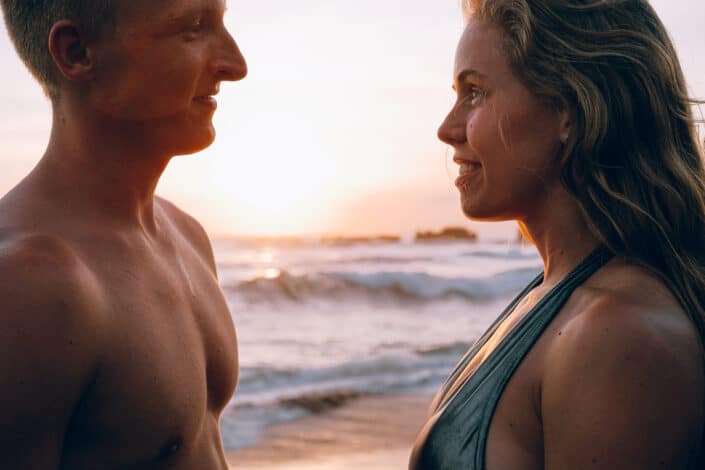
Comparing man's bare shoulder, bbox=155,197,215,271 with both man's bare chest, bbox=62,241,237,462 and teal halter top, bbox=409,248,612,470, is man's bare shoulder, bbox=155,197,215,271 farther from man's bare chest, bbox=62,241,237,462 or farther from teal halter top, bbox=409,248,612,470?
teal halter top, bbox=409,248,612,470

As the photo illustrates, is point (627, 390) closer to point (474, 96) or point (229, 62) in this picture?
point (474, 96)

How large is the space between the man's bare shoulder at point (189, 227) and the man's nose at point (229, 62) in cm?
67

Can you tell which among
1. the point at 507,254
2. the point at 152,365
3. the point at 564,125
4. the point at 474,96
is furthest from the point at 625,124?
the point at 507,254

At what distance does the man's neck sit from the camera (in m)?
2.26

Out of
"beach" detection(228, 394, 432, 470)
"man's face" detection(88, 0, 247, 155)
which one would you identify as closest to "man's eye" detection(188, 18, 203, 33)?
"man's face" detection(88, 0, 247, 155)

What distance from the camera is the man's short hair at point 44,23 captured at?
222 cm

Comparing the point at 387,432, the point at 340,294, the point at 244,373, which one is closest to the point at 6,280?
the point at 387,432

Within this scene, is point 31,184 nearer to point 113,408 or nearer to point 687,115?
point 113,408

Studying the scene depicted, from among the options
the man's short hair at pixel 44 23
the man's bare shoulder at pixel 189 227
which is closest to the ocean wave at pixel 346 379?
the man's bare shoulder at pixel 189 227

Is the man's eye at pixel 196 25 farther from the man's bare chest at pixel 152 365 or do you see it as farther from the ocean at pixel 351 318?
the ocean at pixel 351 318

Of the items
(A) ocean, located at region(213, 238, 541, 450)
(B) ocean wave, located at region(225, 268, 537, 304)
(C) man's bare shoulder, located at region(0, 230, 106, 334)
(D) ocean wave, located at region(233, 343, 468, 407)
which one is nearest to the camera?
(C) man's bare shoulder, located at region(0, 230, 106, 334)

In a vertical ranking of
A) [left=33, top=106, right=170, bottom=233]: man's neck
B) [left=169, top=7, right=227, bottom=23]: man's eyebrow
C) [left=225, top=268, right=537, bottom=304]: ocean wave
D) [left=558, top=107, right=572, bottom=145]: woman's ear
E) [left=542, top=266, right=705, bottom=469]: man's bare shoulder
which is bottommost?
[left=225, top=268, right=537, bottom=304]: ocean wave

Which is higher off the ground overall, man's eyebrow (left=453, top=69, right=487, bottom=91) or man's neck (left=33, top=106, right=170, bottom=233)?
man's eyebrow (left=453, top=69, right=487, bottom=91)

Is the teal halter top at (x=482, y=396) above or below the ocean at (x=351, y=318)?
above
